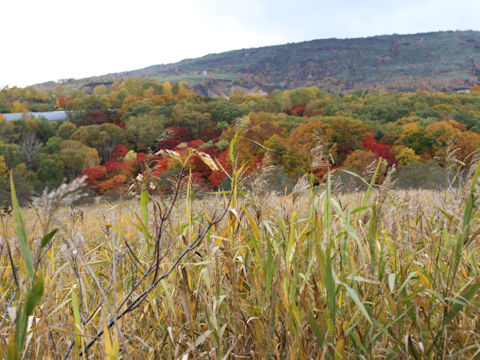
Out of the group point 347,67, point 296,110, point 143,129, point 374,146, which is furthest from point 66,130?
point 347,67

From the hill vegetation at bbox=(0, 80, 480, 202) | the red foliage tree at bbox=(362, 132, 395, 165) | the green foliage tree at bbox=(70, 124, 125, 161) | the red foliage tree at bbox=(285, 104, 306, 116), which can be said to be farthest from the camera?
the red foliage tree at bbox=(285, 104, 306, 116)

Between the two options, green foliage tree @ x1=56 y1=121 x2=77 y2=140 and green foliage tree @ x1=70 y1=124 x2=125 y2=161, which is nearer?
green foliage tree @ x1=70 y1=124 x2=125 y2=161

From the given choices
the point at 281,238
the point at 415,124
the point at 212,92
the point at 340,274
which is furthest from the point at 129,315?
the point at 212,92

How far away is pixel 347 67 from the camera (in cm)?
17325

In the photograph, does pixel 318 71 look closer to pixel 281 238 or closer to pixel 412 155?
pixel 412 155

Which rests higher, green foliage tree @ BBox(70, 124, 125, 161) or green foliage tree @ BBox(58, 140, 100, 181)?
green foliage tree @ BBox(70, 124, 125, 161)

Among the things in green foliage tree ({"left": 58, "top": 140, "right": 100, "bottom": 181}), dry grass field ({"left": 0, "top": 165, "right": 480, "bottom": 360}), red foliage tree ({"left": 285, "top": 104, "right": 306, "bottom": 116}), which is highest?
dry grass field ({"left": 0, "top": 165, "right": 480, "bottom": 360})

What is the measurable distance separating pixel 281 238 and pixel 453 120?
62998 millimetres

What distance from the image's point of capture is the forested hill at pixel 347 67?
143125mm

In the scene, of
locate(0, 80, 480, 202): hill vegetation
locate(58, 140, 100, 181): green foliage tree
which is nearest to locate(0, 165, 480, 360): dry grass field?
locate(0, 80, 480, 202): hill vegetation

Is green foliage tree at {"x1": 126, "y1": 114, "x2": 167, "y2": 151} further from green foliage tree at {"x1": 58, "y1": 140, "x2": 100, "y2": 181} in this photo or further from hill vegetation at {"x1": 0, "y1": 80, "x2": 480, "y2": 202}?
green foliage tree at {"x1": 58, "y1": 140, "x2": 100, "y2": 181}

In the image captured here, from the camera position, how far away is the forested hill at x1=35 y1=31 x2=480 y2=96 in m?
143

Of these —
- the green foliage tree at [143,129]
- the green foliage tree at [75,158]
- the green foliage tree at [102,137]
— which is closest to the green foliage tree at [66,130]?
the green foliage tree at [102,137]

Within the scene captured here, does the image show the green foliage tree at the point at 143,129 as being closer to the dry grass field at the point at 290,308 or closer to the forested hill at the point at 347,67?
the dry grass field at the point at 290,308
